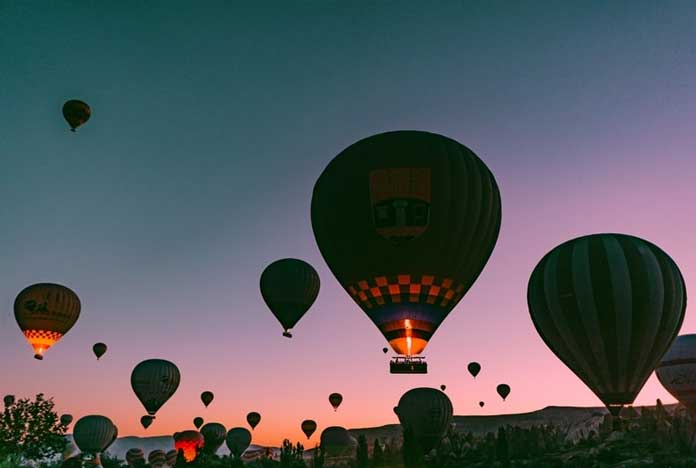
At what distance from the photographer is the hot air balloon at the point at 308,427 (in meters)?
82.1

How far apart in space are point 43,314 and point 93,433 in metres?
31.8

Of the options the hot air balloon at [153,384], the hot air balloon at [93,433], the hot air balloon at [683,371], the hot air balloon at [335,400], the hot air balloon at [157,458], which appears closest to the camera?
the hot air balloon at [683,371]

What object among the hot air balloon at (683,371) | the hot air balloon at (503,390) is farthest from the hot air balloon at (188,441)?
the hot air balloon at (683,371)

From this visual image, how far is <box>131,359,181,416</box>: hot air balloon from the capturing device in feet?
189

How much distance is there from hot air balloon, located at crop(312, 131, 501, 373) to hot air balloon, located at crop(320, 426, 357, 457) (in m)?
54.7

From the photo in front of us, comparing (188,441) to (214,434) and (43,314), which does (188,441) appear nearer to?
(214,434)

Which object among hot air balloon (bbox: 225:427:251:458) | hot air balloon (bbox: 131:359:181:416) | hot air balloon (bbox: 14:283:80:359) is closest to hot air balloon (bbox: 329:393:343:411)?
hot air balloon (bbox: 131:359:181:416)

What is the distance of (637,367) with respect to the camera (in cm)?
3172

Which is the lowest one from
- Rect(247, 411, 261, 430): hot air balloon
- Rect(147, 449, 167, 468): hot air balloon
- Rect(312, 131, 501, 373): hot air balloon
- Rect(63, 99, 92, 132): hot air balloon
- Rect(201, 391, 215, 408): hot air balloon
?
Rect(147, 449, 167, 468): hot air balloon

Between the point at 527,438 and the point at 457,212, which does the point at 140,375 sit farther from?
the point at 457,212

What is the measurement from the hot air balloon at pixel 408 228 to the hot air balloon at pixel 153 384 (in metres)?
34.0

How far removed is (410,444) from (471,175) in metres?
20.6

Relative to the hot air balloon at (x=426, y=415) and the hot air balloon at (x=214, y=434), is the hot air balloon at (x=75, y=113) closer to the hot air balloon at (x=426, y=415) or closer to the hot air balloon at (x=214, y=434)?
the hot air balloon at (x=426, y=415)

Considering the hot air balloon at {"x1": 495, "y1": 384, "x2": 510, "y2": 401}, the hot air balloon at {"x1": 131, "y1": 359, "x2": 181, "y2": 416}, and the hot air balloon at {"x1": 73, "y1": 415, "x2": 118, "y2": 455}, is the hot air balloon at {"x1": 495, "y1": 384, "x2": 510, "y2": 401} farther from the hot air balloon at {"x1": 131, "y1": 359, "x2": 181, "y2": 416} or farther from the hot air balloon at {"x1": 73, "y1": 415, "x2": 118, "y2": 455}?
the hot air balloon at {"x1": 73, "y1": 415, "x2": 118, "y2": 455}
